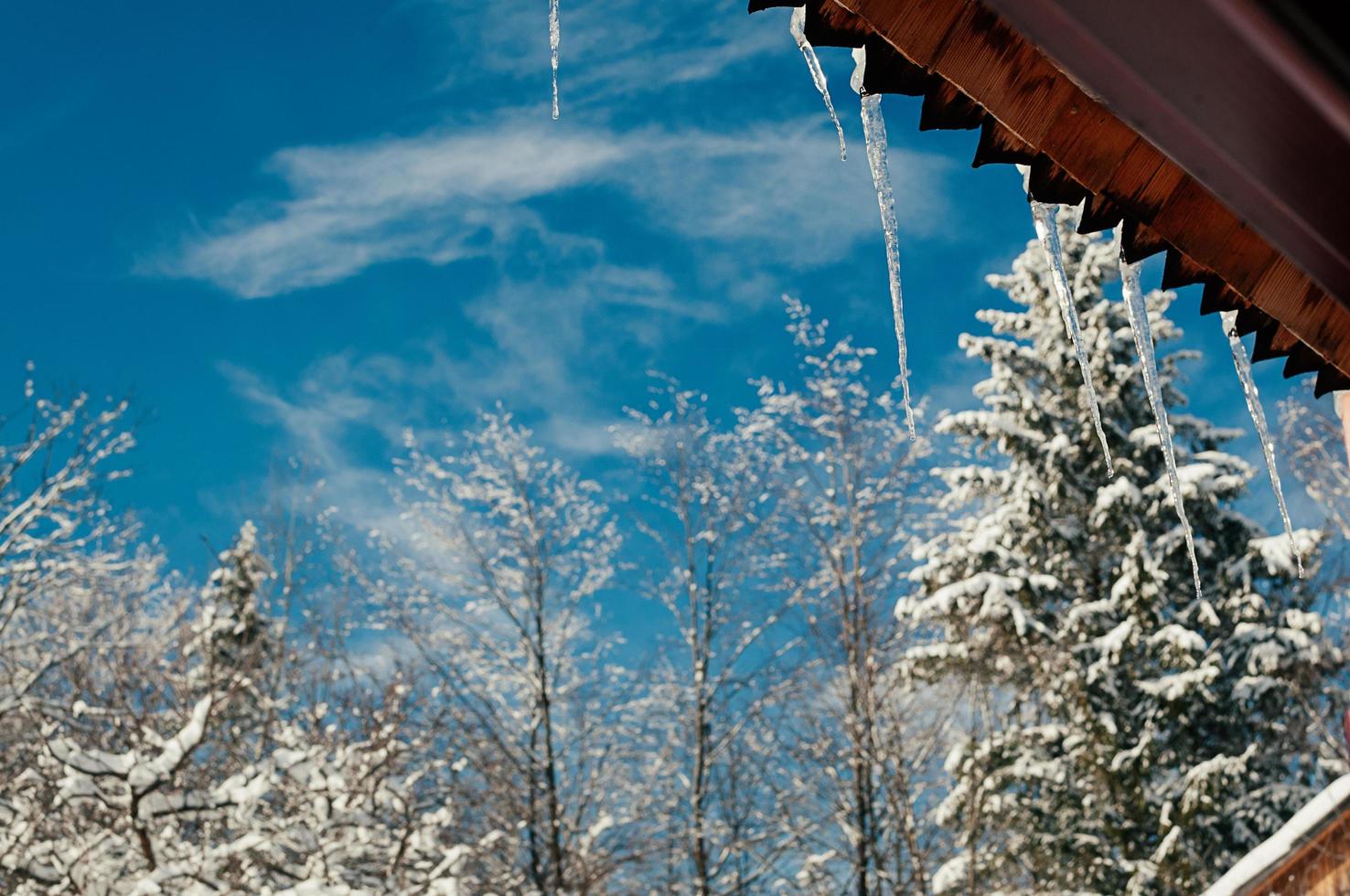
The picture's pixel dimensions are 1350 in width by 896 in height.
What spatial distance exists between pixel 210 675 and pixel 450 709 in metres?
3.31

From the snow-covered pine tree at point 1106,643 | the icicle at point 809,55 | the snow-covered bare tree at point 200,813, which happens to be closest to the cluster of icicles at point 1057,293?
the icicle at point 809,55

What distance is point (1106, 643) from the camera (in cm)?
1412

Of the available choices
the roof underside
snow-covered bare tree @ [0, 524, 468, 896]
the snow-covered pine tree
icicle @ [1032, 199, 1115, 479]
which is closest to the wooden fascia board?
the roof underside

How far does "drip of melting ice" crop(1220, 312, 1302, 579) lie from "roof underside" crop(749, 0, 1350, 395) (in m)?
0.16

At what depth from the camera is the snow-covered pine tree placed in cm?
1343

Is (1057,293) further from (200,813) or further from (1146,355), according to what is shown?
(200,813)

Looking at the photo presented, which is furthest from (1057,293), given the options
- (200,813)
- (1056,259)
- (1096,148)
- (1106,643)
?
(1106,643)

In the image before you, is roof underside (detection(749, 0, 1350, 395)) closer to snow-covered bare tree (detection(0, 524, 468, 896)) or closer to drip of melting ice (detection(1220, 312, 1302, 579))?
drip of melting ice (detection(1220, 312, 1302, 579))

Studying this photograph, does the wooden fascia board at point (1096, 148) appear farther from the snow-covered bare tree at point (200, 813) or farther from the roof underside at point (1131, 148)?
the snow-covered bare tree at point (200, 813)

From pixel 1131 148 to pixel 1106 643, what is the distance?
13.8 metres

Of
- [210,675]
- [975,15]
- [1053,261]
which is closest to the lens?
[975,15]

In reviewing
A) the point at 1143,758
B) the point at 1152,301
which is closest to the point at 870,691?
the point at 1143,758

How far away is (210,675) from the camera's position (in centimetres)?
1123

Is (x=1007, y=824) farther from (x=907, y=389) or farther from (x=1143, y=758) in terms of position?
(x=907, y=389)
